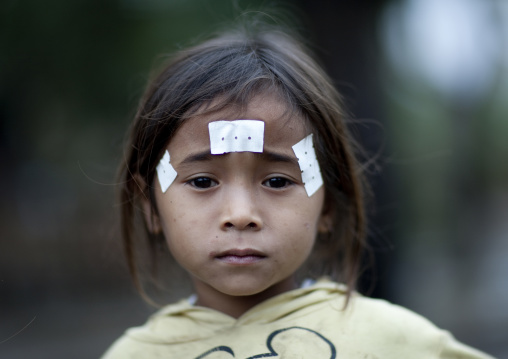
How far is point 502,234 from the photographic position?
388 inches

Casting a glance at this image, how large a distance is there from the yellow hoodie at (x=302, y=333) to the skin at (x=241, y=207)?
109 millimetres

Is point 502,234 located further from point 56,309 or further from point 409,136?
point 56,309

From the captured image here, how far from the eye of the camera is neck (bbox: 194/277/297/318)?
6.57ft

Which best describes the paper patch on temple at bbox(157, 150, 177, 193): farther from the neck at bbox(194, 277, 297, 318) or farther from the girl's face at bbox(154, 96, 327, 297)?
the neck at bbox(194, 277, 297, 318)

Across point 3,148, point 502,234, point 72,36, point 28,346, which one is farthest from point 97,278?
point 502,234

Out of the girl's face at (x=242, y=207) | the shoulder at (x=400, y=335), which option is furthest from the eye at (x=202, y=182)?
the shoulder at (x=400, y=335)

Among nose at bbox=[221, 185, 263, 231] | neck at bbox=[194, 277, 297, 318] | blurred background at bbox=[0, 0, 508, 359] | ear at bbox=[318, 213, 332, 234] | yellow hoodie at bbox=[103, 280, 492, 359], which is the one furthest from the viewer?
blurred background at bbox=[0, 0, 508, 359]

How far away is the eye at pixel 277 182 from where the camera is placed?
185 centimetres

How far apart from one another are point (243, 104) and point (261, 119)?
2.8 inches

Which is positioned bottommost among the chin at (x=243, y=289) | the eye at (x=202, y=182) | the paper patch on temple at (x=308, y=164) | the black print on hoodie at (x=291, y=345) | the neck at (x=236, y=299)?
the black print on hoodie at (x=291, y=345)

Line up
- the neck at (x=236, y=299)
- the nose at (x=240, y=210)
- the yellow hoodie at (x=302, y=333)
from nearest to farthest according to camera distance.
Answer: the nose at (x=240, y=210) → the yellow hoodie at (x=302, y=333) → the neck at (x=236, y=299)

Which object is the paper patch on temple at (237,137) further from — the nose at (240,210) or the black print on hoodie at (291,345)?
the black print on hoodie at (291,345)

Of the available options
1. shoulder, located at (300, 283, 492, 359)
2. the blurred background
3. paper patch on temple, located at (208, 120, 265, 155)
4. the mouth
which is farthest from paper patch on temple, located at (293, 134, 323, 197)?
the blurred background

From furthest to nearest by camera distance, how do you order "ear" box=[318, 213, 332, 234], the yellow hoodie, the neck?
"ear" box=[318, 213, 332, 234] < the neck < the yellow hoodie
